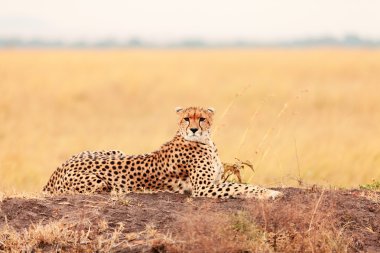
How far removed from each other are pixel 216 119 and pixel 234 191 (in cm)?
944

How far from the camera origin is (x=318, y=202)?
4.97 m

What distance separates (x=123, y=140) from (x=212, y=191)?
26.8ft

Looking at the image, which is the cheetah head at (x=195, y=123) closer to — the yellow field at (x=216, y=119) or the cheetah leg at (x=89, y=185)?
the cheetah leg at (x=89, y=185)

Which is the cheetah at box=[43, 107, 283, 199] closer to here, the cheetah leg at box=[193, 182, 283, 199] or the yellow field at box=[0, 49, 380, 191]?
the cheetah leg at box=[193, 182, 283, 199]

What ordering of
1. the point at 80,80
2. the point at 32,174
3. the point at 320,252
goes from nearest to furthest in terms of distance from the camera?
the point at 320,252 < the point at 32,174 < the point at 80,80

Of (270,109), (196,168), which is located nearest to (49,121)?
(270,109)

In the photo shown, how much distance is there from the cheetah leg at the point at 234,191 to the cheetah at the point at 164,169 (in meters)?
0.04

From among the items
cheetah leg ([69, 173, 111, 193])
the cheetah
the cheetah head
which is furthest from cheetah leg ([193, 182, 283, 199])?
cheetah leg ([69, 173, 111, 193])

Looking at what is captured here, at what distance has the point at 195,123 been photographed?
241 inches

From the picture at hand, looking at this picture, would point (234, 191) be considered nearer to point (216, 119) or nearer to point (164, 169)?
point (164, 169)

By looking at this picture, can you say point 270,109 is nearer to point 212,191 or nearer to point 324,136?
point 324,136

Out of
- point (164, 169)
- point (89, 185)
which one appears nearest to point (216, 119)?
point (164, 169)

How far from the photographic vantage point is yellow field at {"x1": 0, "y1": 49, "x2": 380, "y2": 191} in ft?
36.1

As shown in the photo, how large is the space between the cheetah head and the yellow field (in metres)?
1.00
